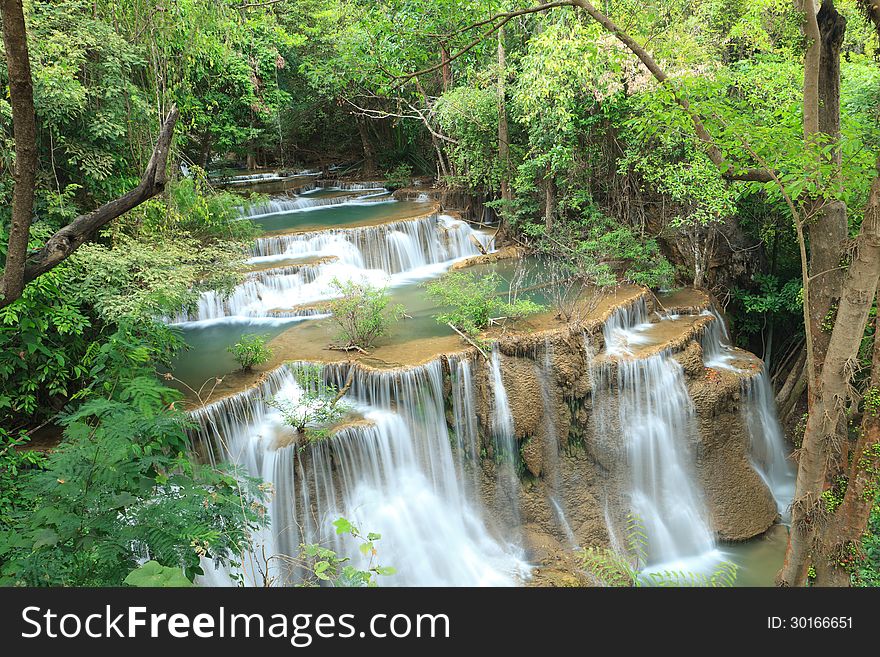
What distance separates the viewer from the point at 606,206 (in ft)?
39.3

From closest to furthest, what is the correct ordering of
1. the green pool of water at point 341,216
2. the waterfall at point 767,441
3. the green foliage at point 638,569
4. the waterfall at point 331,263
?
the green foliage at point 638,569 < the waterfall at point 767,441 < the waterfall at point 331,263 < the green pool of water at point 341,216

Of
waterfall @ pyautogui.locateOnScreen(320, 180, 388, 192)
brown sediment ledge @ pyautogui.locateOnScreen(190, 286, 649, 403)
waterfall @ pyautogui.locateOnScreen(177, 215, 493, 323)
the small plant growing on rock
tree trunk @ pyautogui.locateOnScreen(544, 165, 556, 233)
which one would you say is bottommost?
brown sediment ledge @ pyautogui.locateOnScreen(190, 286, 649, 403)

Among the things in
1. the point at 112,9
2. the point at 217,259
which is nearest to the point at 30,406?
the point at 217,259

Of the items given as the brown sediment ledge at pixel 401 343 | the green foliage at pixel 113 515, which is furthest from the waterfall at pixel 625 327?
the green foliage at pixel 113 515

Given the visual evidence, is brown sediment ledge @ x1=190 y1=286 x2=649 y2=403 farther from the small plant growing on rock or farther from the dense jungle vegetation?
the dense jungle vegetation

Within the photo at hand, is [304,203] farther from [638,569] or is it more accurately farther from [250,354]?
[638,569]

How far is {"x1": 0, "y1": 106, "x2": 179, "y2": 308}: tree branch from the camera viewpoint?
10.8 ft

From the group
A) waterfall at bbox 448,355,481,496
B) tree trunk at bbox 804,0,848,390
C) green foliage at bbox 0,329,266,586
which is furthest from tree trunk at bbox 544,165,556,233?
green foliage at bbox 0,329,266,586

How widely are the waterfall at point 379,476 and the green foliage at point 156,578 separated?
3.76m

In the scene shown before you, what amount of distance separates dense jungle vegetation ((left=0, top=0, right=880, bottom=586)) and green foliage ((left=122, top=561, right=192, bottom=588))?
0.53m

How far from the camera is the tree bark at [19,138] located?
283 cm

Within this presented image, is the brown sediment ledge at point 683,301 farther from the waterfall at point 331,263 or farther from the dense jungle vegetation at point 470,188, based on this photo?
the waterfall at point 331,263
